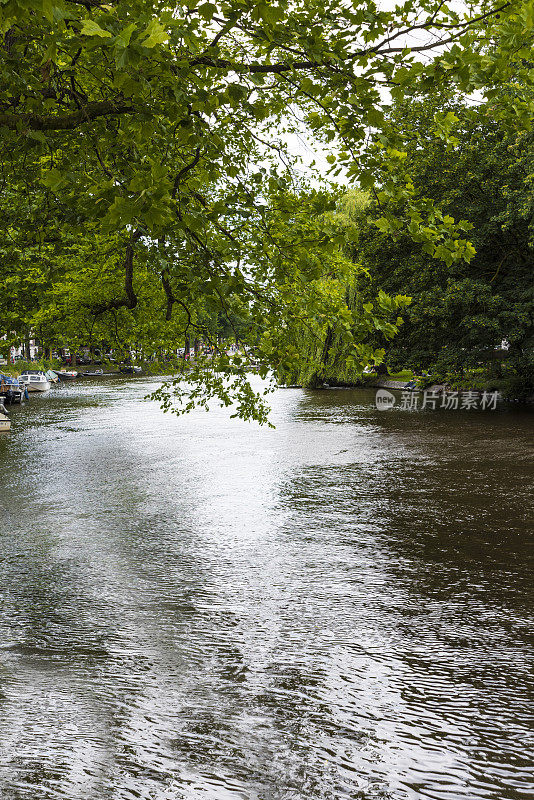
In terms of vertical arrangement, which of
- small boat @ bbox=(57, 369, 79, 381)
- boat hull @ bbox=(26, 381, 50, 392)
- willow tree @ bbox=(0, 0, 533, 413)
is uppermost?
willow tree @ bbox=(0, 0, 533, 413)

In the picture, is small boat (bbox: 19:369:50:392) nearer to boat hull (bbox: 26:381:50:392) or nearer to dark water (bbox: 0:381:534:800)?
boat hull (bbox: 26:381:50:392)

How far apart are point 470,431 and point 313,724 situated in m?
24.7

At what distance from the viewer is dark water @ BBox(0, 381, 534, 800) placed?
588 cm

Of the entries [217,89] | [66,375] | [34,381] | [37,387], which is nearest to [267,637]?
[217,89]

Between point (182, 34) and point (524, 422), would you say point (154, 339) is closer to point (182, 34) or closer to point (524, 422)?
point (182, 34)

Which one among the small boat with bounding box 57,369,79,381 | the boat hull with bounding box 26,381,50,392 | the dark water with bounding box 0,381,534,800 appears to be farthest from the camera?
the small boat with bounding box 57,369,79,381

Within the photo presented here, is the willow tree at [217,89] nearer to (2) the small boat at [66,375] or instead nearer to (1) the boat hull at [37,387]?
(1) the boat hull at [37,387]

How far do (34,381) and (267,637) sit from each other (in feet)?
177

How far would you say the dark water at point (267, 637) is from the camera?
588cm

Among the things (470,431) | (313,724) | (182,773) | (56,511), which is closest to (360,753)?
(313,724)

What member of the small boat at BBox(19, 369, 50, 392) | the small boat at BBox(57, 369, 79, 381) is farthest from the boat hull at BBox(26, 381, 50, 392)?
the small boat at BBox(57, 369, 79, 381)

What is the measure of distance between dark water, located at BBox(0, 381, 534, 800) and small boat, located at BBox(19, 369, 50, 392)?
4021 cm

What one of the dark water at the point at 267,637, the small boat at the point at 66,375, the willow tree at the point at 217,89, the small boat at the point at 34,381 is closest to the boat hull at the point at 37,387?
the small boat at the point at 34,381

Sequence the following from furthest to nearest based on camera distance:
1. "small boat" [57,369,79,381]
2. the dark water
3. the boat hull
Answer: "small boat" [57,369,79,381]
the boat hull
the dark water
